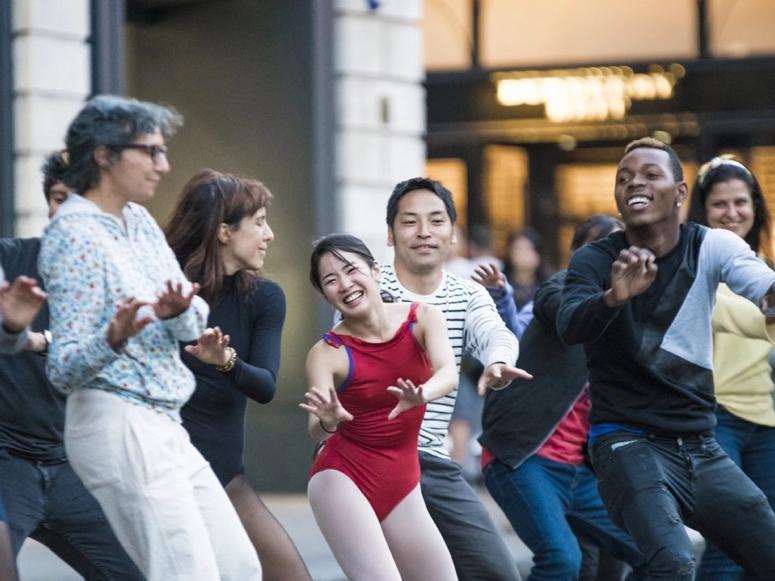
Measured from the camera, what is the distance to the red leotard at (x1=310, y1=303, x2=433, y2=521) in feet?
19.6

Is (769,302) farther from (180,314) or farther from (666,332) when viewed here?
(180,314)

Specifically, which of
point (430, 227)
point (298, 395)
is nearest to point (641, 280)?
point (430, 227)

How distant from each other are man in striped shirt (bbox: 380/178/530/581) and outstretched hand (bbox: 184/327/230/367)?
100 centimetres

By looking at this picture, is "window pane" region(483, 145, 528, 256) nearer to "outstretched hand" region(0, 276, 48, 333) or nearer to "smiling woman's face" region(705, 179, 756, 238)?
"smiling woman's face" region(705, 179, 756, 238)

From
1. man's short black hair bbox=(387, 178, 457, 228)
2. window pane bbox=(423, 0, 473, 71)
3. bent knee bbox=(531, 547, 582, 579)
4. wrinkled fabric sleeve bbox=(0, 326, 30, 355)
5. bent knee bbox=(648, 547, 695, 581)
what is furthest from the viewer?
window pane bbox=(423, 0, 473, 71)

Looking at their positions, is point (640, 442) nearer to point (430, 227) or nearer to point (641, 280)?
point (641, 280)

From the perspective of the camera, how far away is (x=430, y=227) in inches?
258

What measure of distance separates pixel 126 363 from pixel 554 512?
99.5 inches

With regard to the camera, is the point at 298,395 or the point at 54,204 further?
the point at 298,395

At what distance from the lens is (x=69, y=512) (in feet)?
19.9

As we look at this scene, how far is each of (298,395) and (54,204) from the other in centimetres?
678

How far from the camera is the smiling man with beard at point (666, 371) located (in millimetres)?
5930

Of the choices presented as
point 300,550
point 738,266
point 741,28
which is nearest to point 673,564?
point 738,266

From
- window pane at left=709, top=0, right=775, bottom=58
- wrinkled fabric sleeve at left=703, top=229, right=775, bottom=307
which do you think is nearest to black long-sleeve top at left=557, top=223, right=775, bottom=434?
wrinkled fabric sleeve at left=703, top=229, right=775, bottom=307
